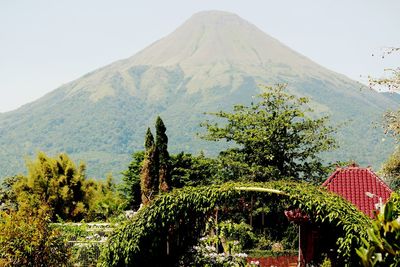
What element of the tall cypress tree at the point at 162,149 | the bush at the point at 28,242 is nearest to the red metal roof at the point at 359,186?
the bush at the point at 28,242

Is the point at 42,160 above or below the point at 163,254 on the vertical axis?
above

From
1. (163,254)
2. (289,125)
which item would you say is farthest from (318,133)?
(163,254)

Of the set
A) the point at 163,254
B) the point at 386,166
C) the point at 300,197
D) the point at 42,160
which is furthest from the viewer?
the point at 42,160

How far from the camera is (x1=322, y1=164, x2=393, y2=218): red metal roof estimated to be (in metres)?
16.6

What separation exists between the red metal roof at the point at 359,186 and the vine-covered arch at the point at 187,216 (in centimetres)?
810

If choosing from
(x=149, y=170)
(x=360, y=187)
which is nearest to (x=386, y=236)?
(x=360, y=187)

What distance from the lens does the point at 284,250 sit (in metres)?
18.4

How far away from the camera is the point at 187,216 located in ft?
30.5

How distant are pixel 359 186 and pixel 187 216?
925 cm

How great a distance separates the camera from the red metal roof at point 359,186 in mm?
16562

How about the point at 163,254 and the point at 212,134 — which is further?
the point at 212,134

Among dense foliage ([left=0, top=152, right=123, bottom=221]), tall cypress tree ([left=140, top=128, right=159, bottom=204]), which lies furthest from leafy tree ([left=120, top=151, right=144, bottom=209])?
tall cypress tree ([left=140, top=128, right=159, bottom=204])

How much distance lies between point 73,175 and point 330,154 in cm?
14665

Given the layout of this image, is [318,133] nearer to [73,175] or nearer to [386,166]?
[386,166]
